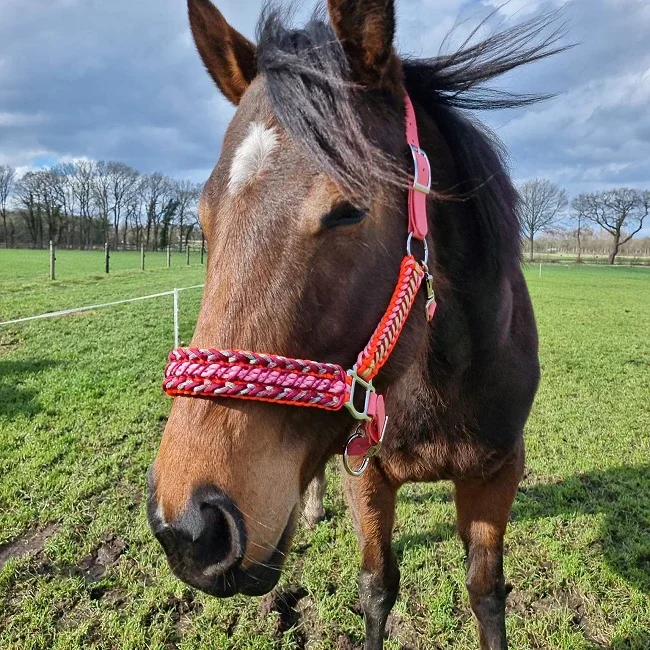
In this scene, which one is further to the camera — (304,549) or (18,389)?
(18,389)

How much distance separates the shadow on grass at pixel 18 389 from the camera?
6.08m

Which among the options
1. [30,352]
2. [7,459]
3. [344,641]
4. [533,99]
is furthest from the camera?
[30,352]

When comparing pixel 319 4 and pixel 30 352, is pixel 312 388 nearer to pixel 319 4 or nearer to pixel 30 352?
pixel 319 4

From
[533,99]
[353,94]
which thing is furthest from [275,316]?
[533,99]

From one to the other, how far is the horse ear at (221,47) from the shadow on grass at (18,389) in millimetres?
5675

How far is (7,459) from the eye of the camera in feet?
15.8

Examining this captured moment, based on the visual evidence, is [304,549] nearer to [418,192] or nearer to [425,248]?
[425,248]

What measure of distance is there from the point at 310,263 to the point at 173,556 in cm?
82

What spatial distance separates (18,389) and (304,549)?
5.41 meters

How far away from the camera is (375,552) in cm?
264

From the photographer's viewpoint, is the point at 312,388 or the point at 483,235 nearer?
the point at 312,388

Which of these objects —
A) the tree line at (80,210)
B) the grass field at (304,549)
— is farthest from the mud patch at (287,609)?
the tree line at (80,210)

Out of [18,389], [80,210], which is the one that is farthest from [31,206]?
[18,389]

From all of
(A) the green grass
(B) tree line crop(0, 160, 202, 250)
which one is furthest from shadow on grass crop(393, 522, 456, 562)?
(B) tree line crop(0, 160, 202, 250)
